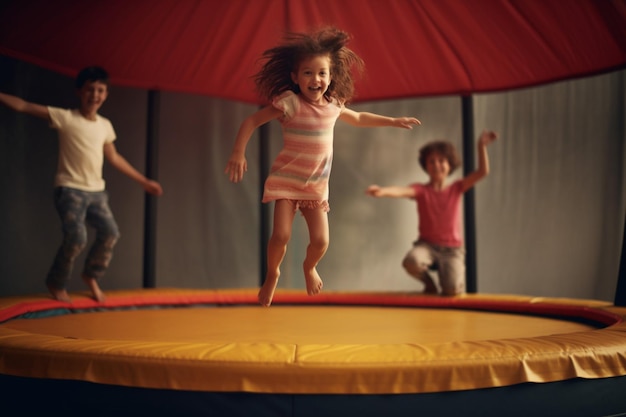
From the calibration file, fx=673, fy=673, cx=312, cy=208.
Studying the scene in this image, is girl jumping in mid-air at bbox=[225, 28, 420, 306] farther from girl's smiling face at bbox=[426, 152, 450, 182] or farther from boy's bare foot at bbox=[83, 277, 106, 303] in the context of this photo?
girl's smiling face at bbox=[426, 152, 450, 182]

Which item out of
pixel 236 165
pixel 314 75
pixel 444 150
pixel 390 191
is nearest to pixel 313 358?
pixel 236 165

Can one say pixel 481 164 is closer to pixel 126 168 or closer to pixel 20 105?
pixel 126 168

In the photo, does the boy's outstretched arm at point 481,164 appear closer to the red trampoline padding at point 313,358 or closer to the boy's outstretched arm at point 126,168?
the red trampoline padding at point 313,358

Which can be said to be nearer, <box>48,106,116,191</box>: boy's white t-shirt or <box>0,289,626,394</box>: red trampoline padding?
<box>0,289,626,394</box>: red trampoline padding

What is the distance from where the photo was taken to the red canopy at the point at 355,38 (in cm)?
312

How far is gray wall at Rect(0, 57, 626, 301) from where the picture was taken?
12.3 ft

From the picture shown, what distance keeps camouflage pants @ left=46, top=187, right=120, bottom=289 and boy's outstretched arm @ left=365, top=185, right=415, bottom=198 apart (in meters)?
1.27

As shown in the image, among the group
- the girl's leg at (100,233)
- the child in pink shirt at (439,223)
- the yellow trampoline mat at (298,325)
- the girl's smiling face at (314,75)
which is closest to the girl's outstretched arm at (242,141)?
the girl's smiling face at (314,75)

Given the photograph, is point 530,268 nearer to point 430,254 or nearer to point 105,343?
point 430,254

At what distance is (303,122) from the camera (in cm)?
182

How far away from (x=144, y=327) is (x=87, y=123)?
1099mm

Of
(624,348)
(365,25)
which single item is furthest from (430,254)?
(624,348)

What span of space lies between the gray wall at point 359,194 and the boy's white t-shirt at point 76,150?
2.28 feet

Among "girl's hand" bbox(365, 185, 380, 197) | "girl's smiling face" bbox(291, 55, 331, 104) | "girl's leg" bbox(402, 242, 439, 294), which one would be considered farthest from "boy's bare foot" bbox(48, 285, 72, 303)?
"girl's smiling face" bbox(291, 55, 331, 104)
